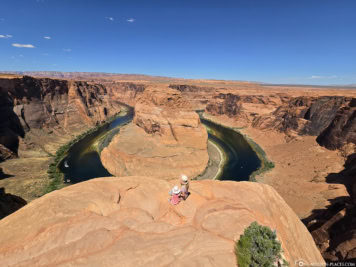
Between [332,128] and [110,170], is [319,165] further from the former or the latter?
[110,170]

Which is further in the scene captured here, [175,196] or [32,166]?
[32,166]

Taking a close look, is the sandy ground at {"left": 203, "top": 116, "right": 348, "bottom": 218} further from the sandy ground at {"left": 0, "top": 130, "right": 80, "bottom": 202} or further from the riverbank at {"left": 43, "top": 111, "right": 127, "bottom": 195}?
the sandy ground at {"left": 0, "top": 130, "right": 80, "bottom": 202}

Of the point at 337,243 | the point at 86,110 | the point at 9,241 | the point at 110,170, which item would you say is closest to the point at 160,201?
the point at 9,241

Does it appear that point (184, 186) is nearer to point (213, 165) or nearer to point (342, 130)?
point (213, 165)

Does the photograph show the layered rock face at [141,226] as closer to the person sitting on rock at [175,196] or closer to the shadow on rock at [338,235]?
the person sitting on rock at [175,196]

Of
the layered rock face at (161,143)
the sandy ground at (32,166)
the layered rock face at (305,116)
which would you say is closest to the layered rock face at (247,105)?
the layered rock face at (305,116)

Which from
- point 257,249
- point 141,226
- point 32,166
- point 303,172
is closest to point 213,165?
point 303,172
